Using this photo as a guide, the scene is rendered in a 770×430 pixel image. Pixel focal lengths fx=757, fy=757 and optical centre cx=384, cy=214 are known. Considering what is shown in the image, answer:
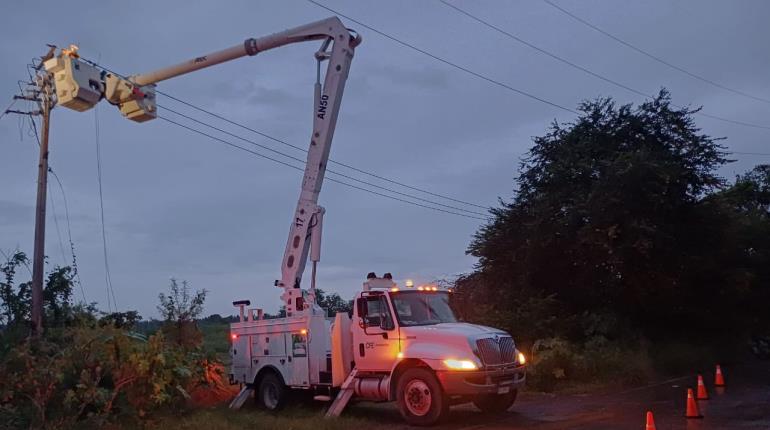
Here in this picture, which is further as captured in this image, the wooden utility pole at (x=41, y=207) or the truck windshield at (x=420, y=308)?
the wooden utility pole at (x=41, y=207)

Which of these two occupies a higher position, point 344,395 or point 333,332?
point 333,332

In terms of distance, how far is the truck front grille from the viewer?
1402cm

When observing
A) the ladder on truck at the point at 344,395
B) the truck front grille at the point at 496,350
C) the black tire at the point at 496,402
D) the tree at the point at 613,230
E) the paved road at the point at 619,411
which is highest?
the tree at the point at 613,230

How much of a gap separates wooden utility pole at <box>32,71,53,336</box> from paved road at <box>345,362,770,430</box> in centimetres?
804

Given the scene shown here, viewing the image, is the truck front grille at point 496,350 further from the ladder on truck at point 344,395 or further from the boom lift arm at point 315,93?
the boom lift arm at point 315,93

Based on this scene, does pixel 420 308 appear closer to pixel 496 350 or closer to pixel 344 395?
pixel 496 350

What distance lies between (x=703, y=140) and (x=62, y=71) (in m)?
21.7

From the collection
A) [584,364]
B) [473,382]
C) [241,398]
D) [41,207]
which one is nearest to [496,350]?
[473,382]

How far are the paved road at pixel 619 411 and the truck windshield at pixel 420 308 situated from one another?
196cm

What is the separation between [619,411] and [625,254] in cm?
1110

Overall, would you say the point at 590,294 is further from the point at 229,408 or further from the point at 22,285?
the point at 22,285

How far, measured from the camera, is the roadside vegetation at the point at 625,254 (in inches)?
969

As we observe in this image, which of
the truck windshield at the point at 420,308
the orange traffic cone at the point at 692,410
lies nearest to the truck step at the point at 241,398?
the truck windshield at the point at 420,308

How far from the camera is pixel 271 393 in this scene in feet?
54.5
